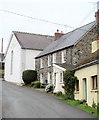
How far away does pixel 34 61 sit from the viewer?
48.7m

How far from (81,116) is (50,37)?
38391 mm

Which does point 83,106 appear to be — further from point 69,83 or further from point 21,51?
point 21,51

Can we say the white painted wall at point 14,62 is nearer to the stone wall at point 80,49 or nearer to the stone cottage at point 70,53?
the stone cottage at point 70,53

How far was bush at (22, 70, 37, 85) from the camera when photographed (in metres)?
43.5

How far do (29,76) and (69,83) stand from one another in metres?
16.7

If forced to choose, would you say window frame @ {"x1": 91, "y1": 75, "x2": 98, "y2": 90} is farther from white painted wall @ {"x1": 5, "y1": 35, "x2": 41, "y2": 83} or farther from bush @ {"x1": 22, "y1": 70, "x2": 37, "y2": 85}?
white painted wall @ {"x1": 5, "y1": 35, "x2": 41, "y2": 83}

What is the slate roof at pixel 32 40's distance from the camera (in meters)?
49.0

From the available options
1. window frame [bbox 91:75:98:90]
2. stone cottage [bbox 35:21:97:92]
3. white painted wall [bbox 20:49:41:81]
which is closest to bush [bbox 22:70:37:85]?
white painted wall [bbox 20:49:41:81]

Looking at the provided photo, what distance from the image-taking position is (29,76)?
43.6 m

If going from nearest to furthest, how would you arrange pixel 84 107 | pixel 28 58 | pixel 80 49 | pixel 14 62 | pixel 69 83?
pixel 84 107 < pixel 69 83 < pixel 80 49 < pixel 28 58 < pixel 14 62

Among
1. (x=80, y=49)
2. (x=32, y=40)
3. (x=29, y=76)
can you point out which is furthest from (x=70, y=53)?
(x=32, y=40)

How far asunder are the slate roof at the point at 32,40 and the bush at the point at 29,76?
5.07 m

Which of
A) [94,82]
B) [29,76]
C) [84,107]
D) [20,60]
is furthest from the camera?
[20,60]

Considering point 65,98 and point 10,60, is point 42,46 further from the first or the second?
point 65,98
